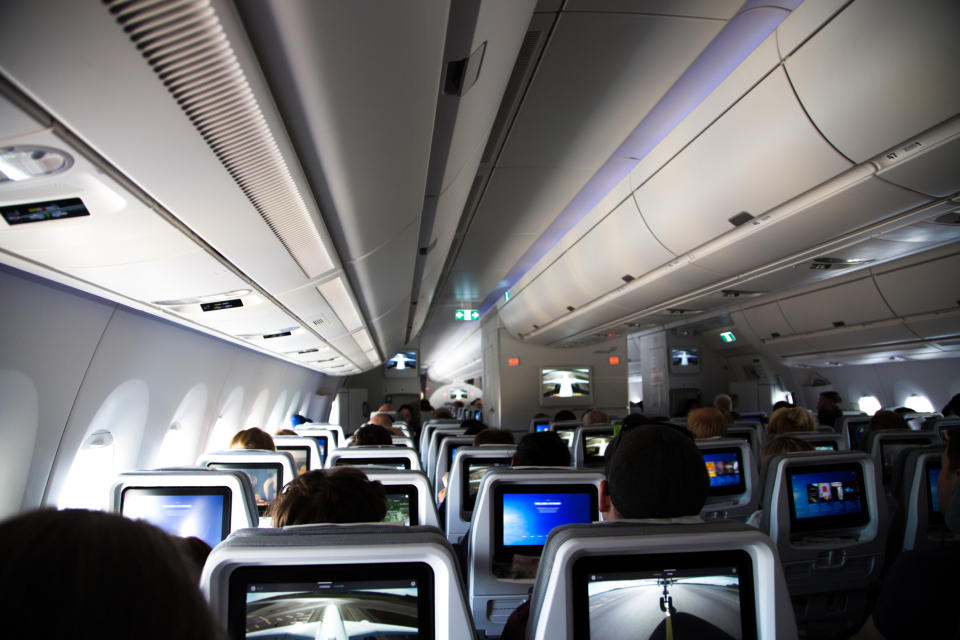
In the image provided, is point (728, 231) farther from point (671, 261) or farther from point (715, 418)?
point (715, 418)

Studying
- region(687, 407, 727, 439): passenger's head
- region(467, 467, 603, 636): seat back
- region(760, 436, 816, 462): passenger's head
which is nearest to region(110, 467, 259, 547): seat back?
region(467, 467, 603, 636): seat back

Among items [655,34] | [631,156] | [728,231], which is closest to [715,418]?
[728,231]

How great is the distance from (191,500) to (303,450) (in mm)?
2965

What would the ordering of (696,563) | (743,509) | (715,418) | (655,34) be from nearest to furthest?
(696,563) < (655,34) < (743,509) < (715,418)

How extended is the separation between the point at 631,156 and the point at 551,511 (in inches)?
135

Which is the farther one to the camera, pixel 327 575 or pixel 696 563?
pixel 696 563

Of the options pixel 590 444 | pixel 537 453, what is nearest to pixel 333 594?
pixel 537 453

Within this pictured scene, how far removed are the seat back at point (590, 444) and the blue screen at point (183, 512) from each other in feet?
13.0

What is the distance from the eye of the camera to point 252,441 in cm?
495

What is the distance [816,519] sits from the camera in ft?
11.1

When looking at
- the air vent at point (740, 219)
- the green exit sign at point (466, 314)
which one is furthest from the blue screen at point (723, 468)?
the green exit sign at point (466, 314)

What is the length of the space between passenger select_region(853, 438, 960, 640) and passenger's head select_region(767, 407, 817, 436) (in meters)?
4.04

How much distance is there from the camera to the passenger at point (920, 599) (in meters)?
1.80

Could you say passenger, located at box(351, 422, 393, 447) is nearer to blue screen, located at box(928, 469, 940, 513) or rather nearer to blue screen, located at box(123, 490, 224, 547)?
blue screen, located at box(123, 490, 224, 547)
